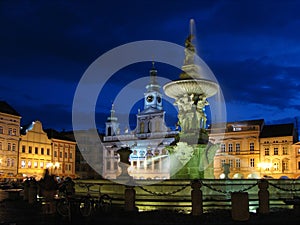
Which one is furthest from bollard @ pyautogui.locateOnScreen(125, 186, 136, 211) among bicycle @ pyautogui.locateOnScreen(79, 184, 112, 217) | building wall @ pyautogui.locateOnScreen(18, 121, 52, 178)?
building wall @ pyautogui.locateOnScreen(18, 121, 52, 178)

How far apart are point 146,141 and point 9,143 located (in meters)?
27.5

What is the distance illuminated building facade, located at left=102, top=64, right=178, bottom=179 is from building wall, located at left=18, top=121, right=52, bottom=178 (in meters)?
12.6

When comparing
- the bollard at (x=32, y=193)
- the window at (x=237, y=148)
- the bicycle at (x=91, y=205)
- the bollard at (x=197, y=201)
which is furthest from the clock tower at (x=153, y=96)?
the bollard at (x=197, y=201)

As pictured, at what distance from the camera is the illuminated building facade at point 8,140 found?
53.9 metres

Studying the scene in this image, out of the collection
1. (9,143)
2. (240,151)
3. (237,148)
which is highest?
(9,143)

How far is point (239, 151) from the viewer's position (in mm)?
61906

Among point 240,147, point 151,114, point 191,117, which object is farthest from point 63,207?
point 151,114

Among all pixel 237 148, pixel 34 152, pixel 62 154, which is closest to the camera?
pixel 34 152

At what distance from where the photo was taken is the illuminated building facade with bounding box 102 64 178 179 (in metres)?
72.1

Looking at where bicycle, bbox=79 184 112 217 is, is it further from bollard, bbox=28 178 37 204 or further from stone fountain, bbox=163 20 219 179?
stone fountain, bbox=163 20 219 179

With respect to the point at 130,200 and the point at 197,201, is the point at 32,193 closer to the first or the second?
the point at 130,200

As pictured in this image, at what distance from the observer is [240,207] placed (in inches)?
426

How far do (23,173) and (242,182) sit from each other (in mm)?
47570

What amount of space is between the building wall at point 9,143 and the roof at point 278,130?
3563 cm
